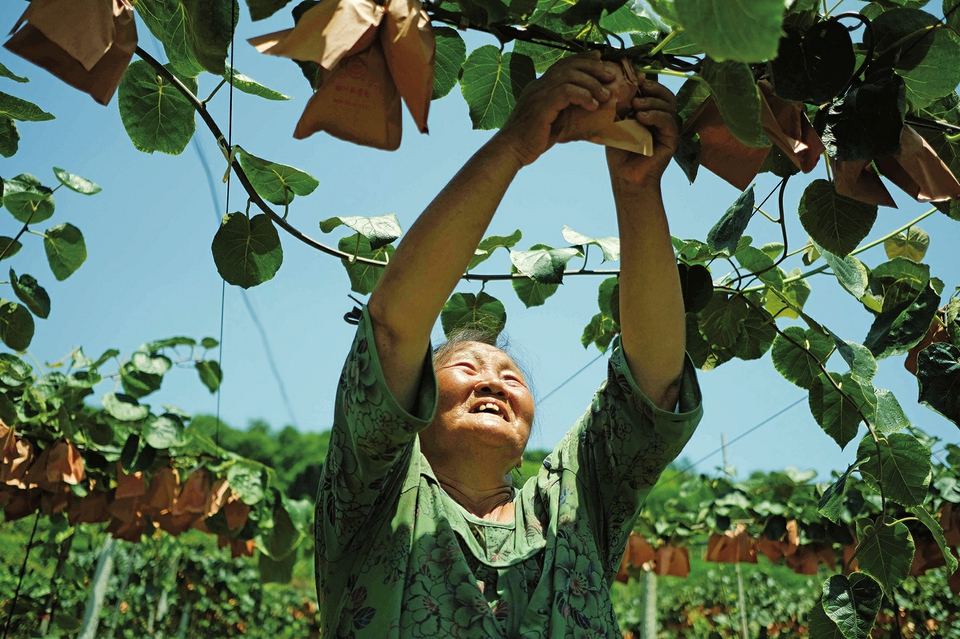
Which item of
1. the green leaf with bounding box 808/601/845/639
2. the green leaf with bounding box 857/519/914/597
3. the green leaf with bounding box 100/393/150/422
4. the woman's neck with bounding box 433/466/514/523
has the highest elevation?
the green leaf with bounding box 100/393/150/422

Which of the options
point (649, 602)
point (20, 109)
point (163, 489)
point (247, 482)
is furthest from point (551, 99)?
point (649, 602)

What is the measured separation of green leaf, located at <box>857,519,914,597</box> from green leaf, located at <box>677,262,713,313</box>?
17.5 inches

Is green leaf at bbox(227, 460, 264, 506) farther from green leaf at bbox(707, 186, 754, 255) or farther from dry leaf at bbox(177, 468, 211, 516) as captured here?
green leaf at bbox(707, 186, 754, 255)

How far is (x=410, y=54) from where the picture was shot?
65 centimetres

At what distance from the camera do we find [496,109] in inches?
41.1

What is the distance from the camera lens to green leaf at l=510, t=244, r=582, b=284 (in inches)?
48.7

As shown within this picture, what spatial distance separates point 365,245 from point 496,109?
0.35 metres

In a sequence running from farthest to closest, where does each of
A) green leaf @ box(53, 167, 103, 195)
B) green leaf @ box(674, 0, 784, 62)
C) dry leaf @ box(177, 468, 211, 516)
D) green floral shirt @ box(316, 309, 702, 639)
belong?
dry leaf @ box(177, 468, 211, 516) < green leaf @ box(53, 167, 103, 195) < green floral shirt @ box(316, 309, 702, 639) < green leaf @ box(674, 0, 784, 62)

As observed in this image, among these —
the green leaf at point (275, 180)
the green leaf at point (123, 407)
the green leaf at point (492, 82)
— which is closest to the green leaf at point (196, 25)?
the green leaf at point (275, 180)

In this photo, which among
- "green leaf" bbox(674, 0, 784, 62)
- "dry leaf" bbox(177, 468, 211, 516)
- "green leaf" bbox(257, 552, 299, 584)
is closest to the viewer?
"green leaf" bbox(674, 0, 784, 62)

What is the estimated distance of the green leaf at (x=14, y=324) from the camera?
6.01 feet

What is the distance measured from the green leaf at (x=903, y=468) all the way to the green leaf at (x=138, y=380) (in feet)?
6.46

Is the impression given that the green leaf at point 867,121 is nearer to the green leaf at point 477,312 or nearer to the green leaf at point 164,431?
the green leaf at point 477,312

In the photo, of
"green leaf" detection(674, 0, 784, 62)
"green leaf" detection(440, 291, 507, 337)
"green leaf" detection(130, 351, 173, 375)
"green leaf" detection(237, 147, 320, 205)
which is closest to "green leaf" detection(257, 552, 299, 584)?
"green leaf" detection(130, 351, 173, 375)
